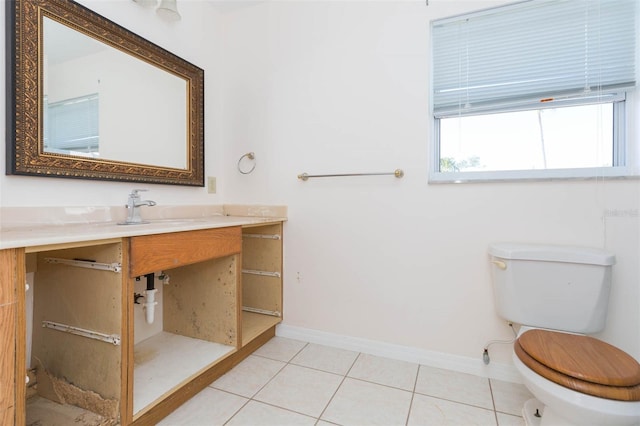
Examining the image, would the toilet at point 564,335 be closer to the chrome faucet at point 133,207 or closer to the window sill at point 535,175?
the window sill at point 535,175

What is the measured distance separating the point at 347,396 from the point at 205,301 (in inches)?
35.5

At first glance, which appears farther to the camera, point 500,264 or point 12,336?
point 500,264

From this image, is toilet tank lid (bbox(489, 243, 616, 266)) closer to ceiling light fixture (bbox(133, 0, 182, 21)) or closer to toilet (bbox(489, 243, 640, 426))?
toilet (bbox(489, 243, 640, 426))

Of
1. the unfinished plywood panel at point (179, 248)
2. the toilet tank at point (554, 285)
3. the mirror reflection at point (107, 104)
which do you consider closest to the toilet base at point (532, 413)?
the toilet tank at point (554, 285)

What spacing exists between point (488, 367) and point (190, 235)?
1631 millimetres

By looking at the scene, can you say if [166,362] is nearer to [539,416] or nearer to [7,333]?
[7,333]

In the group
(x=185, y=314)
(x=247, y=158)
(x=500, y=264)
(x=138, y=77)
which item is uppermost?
(x=138, y=77)

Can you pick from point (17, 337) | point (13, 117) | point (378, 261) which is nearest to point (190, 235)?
point (17, 337)

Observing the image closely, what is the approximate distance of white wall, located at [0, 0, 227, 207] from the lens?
3.92 feet

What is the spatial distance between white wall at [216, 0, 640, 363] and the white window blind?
0.40ft

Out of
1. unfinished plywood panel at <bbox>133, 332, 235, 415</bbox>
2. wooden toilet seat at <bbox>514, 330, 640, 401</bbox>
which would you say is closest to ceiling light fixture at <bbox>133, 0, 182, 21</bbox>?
unfinished plywood panel at <bbox>133, 332, 235, 415</bbox>

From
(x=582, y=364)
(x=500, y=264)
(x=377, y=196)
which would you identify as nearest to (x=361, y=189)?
(x=377, y=196)

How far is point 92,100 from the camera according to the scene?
55.6 inches

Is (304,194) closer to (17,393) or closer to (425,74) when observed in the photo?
(425,74)
